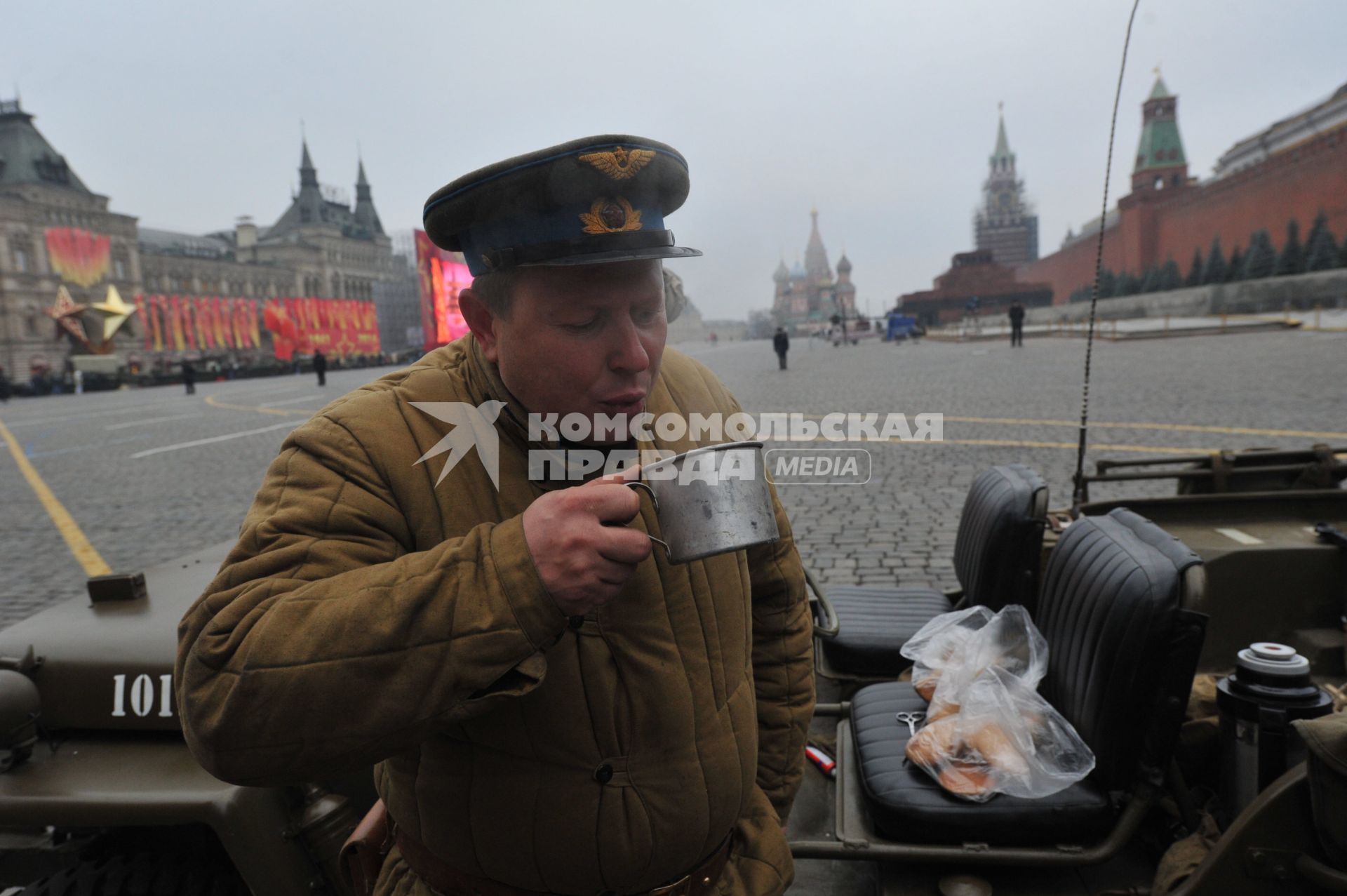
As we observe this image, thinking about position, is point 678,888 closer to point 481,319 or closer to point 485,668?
point 485,668

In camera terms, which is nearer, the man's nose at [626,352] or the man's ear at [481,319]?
the man's nose at [626,352]

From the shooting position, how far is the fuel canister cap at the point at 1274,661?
211 centimetres

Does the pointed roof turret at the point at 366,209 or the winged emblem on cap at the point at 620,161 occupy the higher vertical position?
the pointed roof turret at the point at 366,209

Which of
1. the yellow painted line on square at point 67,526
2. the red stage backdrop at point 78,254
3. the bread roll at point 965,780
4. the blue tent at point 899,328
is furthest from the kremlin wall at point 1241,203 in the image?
the red stage backdrop at point 78,254

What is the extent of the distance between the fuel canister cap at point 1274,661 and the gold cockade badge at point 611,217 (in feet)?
6.49

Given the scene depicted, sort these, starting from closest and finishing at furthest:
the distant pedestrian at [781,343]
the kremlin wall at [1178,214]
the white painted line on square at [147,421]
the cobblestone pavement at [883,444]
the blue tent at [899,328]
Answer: the cobblestone pavement at [883,444] → the white painted line on square at [147,421] → the distant pedestrian at [781,343] → the kremlin wall at [1178,214] → the blue tent at [899,328]

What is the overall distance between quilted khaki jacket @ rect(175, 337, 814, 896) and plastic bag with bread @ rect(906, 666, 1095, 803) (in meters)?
0.71

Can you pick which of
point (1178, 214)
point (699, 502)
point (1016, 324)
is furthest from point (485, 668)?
point (1178, 214)

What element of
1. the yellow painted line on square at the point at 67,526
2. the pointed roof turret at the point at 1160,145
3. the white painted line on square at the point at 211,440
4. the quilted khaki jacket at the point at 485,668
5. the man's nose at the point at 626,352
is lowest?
the yellow painted line on square at the point at 67,526

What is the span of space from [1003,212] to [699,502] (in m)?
137

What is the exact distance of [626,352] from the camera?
4.32 feet

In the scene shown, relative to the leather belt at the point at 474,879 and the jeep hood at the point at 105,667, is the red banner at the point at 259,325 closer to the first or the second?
the jeep hood at the point at 105,667

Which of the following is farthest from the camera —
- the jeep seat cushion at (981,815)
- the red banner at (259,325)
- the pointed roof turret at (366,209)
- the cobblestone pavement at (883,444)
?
the pointed roof turret at (366,209)

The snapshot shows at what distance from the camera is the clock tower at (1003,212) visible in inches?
4739
